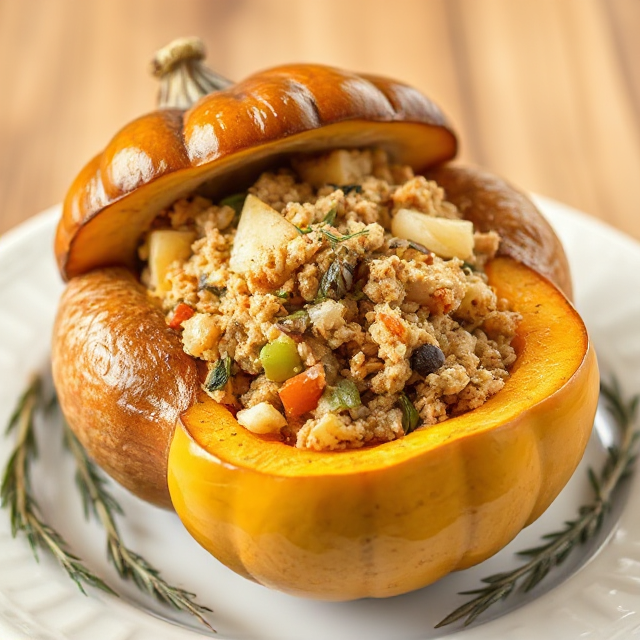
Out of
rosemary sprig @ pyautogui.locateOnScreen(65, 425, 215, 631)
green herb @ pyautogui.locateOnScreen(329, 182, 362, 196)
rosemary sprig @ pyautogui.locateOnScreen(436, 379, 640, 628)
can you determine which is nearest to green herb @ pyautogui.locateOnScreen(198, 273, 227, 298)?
green herb @ pyautogui.locateOnScreen(329, 182, 362, 196)

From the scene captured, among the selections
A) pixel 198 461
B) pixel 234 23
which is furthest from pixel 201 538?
pixel 234 23

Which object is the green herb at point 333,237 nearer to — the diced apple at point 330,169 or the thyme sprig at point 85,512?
the diced apple at point 330,169

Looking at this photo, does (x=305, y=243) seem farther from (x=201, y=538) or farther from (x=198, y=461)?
(x=201, y=538)

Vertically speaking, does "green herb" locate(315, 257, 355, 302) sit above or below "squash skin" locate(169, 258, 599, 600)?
above

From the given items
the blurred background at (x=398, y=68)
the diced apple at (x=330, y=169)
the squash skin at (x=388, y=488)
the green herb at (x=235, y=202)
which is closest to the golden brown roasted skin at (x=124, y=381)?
the squash skin at (x=388, y=488)

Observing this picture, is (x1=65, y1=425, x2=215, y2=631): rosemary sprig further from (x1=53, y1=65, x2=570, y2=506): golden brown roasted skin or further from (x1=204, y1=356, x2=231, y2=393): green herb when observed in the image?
(x1=204, y1=356, x2=231, y2=393): green herb
